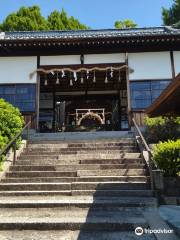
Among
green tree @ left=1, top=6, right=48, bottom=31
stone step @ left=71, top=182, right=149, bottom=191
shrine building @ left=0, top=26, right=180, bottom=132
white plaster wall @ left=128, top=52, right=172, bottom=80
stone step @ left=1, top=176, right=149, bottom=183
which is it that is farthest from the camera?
green tree @ left=1, top=6, right=48, bottom=31

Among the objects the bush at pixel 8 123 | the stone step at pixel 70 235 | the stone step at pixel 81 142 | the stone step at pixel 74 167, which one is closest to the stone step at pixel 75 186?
the stone step at pixel 74 167

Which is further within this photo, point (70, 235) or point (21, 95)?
point (21, 95)

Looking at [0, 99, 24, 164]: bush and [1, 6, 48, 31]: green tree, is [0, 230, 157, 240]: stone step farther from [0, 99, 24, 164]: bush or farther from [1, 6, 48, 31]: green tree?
[1, 6, 48, 31]: green tree

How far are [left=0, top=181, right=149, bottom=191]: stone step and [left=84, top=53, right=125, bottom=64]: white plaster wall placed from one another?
784cm

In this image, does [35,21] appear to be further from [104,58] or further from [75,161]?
[75,161]

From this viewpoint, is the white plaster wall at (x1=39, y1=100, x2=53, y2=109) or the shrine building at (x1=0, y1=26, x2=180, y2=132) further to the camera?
the white plaster wall at (x1=39, y1=100, x2=53, y2=109)

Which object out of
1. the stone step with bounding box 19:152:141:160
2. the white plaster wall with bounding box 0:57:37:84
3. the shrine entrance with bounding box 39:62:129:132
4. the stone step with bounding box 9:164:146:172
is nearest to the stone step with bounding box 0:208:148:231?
the stone step with bounding box 9:164:146:172

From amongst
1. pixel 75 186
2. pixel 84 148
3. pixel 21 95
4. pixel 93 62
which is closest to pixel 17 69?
pixel 21 95

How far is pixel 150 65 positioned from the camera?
45.9ft

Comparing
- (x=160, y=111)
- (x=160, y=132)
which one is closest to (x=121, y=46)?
(x=160, y=132)

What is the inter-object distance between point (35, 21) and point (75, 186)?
29.4m

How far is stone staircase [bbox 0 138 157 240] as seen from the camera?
5414 millimetres

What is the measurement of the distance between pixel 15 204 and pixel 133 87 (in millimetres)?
8801
